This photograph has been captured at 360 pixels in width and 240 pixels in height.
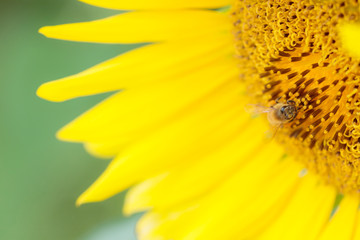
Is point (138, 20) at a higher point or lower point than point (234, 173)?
higher

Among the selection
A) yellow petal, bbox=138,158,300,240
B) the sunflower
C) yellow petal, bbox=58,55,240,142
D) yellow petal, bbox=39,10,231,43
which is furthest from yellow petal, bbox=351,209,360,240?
yellow petal, bbox=39,10,231,43

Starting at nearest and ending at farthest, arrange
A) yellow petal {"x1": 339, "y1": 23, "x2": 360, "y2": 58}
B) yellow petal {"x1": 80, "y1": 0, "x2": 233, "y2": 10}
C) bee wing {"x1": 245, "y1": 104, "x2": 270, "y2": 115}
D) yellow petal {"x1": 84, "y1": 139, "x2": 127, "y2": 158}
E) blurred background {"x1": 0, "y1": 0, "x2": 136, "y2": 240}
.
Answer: yellow petal {"x1": 339, "y1": 23, "x2": 360, "y2": 58}
yellow petal {"x1": 80, "y1": 0, "x2": 233, "y2": 10}
bee wing {"x1": 245, "y1": 104, "x2": 270, "y2": 115}
yellow petal {"x1": 84, "y1": 139, "x2": 127, "y2": 158}
blurred background {"x1": 0, "y1": 0, "x2": 136, "y2": 240}

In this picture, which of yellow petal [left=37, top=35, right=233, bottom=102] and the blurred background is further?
the blurred background

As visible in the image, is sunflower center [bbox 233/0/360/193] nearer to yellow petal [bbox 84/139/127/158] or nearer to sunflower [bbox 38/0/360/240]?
sunflower [bbox 38/0/360/240]

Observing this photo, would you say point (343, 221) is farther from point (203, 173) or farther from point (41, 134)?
point (41, 134)

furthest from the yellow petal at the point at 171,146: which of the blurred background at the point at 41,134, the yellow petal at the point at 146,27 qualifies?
the blurred background at the point at 41,134

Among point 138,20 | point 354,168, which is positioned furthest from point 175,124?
point 354,168

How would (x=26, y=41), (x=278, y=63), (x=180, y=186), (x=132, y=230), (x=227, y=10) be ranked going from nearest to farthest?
1. (x=278, y=63)
2. (x=227, y=10)
3. (x=180, y=186)
4. (x=132, y=230)
5. (x=26, y=41)

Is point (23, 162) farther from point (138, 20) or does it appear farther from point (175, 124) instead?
point (138, 20)
